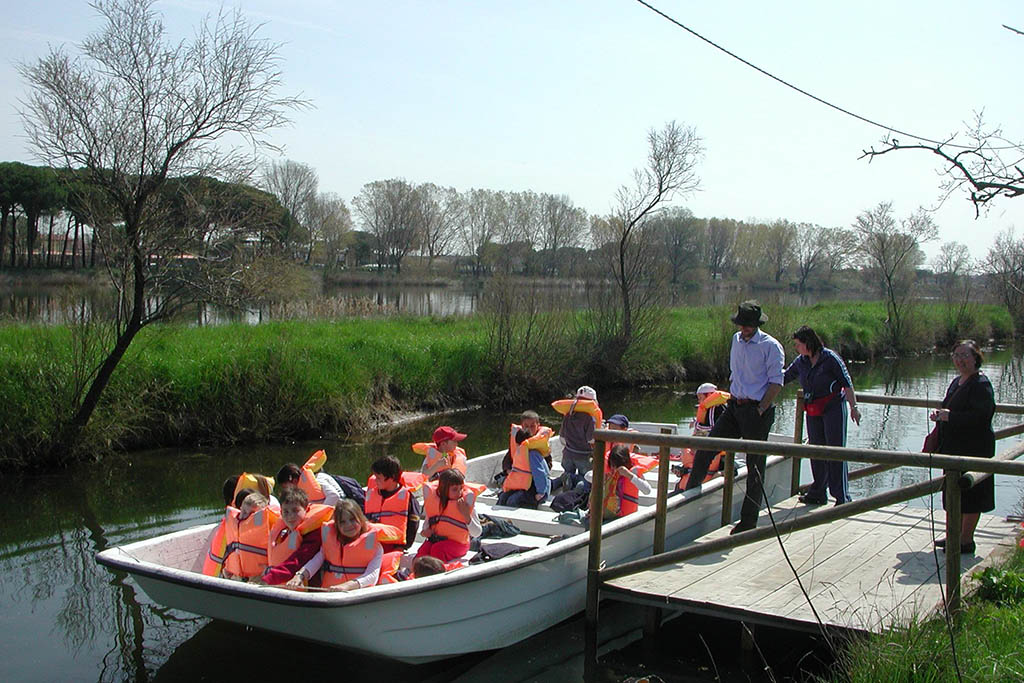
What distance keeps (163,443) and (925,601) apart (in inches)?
424

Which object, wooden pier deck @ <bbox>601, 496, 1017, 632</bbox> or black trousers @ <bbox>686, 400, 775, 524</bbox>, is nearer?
wooden pier deck @ <bbox>601, 496, 1017, 632</bbox>

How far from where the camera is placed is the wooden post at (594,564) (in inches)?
261

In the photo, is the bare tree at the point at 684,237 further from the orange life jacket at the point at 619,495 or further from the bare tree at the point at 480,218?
the orange life jacket at the point at 619,495

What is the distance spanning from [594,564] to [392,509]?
1.56 m

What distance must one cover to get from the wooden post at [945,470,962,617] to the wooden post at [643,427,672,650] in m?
1.94

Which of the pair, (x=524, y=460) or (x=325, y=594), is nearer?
(x=325, y=594)

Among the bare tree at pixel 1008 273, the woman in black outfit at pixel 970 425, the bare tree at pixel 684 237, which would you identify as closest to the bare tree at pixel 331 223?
the bare tree at pixel 684 237

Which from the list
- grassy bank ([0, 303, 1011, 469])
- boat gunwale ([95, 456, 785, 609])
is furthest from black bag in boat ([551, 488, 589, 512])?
grassy bank ([0, 303, 1011, 469])

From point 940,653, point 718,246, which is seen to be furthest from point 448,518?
point 718,246

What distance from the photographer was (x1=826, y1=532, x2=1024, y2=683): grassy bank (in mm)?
4230

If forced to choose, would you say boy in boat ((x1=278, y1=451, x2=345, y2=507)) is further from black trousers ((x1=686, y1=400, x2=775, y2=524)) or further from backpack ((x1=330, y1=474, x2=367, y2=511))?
black trousers ((x1=686, y1=400, x2=775, y2=524))

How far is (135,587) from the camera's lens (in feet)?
26.6

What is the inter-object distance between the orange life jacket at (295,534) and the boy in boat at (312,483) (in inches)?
29.7

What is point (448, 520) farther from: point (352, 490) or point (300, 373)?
point (300, 373)
